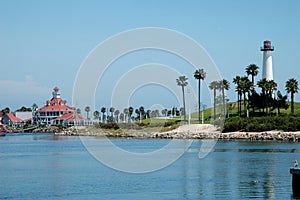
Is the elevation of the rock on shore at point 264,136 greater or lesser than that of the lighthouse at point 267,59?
lesser

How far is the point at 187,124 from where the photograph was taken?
5595 inches

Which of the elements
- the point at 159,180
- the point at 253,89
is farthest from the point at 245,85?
the point at 159,180

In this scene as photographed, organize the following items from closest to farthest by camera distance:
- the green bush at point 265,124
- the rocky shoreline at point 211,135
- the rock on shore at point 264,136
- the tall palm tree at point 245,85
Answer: the rock on shore at point 264,136 < the rocky shoreline at point 211,135 < the green bush at point 265,124 < the tall palm tree at point 245,85

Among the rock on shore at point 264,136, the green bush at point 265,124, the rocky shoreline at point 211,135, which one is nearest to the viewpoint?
the rock on shore at point 264,136

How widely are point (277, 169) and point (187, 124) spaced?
276 ft

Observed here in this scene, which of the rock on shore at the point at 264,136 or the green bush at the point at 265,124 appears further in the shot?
the green bush at the point at 265,124

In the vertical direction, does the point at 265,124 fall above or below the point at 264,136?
above

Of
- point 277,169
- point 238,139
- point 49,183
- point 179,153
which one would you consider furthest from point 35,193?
point 238,139

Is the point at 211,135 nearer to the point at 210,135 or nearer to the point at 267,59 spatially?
the point at 210,135

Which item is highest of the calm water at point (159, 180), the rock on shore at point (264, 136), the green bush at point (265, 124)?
the green bush at point (265, 124)

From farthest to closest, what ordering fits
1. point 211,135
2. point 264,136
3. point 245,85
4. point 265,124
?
point 245,85 < point 211,135 < point 265,124 < point 264,136

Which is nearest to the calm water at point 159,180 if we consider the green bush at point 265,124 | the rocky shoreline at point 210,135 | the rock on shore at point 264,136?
the rock on shore at point 264,136

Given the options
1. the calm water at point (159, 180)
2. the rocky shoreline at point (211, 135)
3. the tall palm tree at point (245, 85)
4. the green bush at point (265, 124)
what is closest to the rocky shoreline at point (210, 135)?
the rocky shoreline at point (211, 135)

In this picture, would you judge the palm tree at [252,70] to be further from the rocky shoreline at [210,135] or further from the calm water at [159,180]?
the calm water at [159,180]
